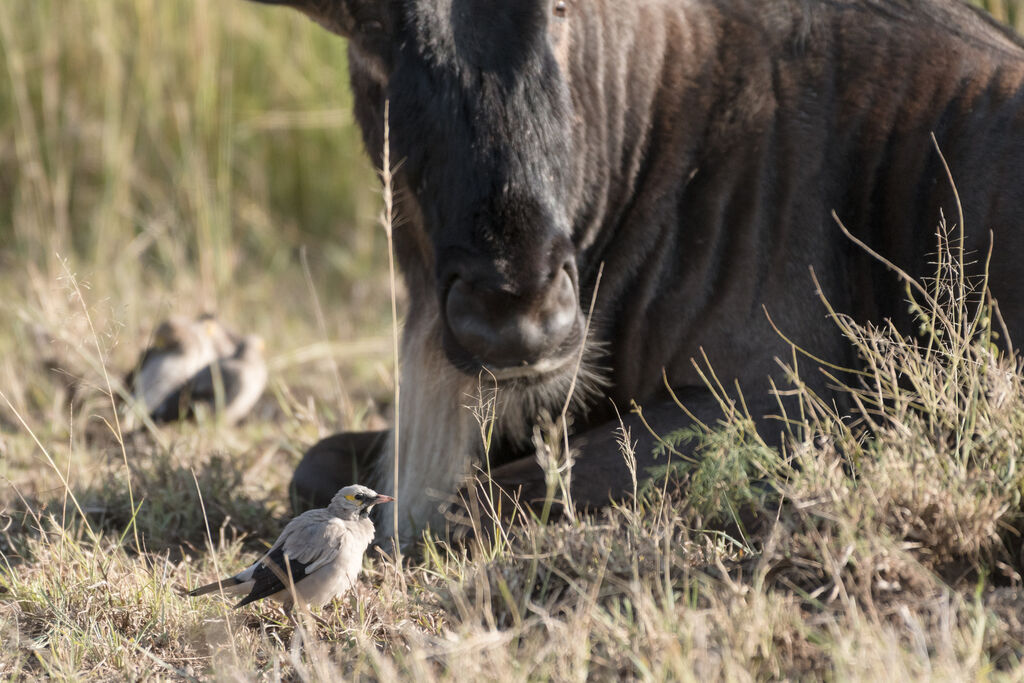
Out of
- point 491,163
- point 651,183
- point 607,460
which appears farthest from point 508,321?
point 651,183

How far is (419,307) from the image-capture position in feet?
10.4

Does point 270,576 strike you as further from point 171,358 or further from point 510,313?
point 171,358

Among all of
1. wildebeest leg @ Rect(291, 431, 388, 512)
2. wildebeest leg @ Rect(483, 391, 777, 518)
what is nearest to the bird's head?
wildebeest leg @ Rect(483, 391, 777, 518)

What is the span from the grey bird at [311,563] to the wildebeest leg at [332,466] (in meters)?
0.75

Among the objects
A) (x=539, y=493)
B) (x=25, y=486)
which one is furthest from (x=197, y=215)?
(x=539, y=493)

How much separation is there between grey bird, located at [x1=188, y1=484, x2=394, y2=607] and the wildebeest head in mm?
473

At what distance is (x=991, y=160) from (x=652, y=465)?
1.07 metres

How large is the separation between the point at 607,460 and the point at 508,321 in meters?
0.45

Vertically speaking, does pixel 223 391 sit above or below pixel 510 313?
below

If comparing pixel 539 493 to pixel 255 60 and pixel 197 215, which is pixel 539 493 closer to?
pixel 197 215

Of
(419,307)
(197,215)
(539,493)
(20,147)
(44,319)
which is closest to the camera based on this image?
(539,493)

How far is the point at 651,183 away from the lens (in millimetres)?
2986

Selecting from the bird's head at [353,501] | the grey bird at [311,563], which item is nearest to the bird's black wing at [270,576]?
the grey bird at [311,563]

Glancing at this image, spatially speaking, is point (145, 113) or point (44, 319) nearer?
point (44, 319)
